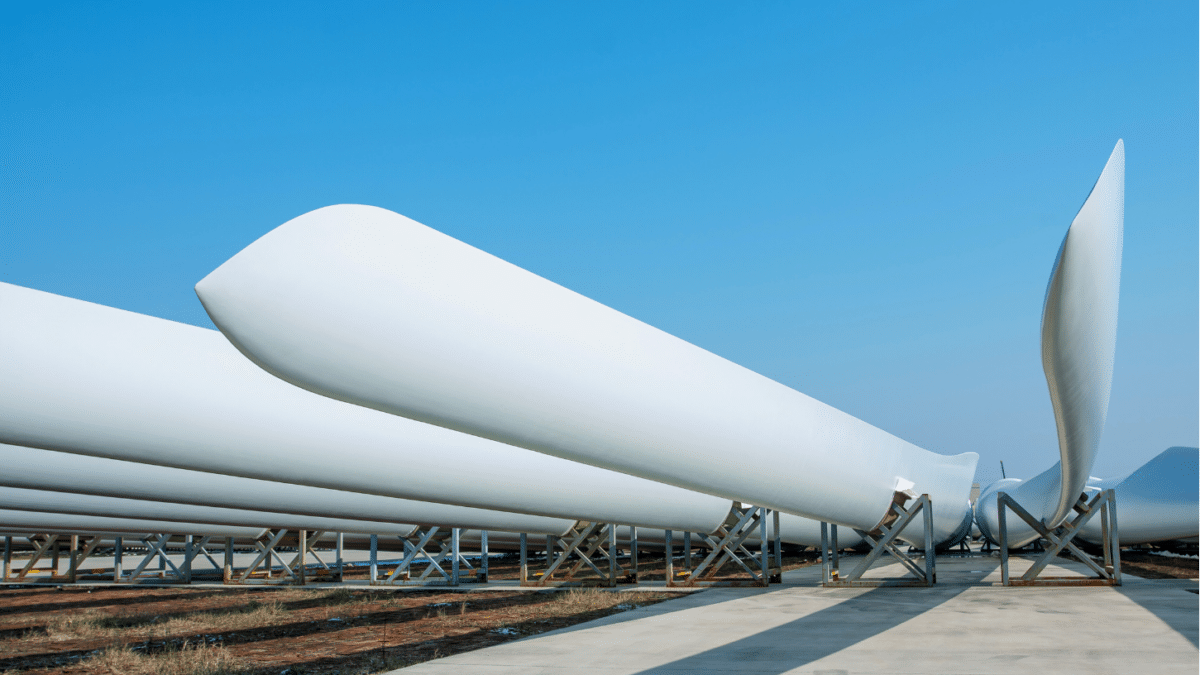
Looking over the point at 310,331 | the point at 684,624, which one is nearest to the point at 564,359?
the point at 310,331

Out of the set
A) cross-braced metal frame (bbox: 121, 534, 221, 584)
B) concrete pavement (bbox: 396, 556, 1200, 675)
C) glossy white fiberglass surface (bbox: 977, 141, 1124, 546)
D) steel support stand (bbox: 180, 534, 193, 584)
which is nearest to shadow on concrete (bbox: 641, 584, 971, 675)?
concrete pavement (bbox: 396, 556, 1200, 675)

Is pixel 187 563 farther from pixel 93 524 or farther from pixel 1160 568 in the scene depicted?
pixel 1160 568

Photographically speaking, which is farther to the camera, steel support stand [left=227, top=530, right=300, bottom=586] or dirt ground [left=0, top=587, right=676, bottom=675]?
steel support stand [left=227, top=530, right=300, bottom=586]

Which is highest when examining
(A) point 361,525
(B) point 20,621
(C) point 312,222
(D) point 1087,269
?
(D) point 1087,269

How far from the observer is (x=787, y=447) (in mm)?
7551

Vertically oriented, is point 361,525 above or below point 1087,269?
below

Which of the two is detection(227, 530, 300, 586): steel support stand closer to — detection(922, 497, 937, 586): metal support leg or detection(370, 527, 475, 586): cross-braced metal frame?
detection(370, 527, 475, 586): cross-braced metal frame

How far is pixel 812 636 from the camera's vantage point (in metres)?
10.4

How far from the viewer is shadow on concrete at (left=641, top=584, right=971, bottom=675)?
8.69 meters

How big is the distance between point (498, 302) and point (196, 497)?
10714mm

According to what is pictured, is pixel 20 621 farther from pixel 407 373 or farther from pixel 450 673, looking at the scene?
pixel 407 373

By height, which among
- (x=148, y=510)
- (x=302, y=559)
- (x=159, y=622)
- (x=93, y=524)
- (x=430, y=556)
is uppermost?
(x=148, y=510)

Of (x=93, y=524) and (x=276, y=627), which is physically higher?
(x=93, y=524)

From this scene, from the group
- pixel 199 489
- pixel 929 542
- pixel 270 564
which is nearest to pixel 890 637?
pixel 929 542
